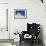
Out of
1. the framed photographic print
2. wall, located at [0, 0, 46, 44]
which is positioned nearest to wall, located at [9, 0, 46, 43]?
wall, located at [0, 0, 46, 44]

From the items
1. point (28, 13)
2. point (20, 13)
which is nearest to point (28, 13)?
point (28, 13)

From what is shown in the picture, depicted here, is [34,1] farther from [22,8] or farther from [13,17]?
[13,17]

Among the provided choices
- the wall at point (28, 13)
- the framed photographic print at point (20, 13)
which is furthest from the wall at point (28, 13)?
the framed photographic print at point (20, 13)

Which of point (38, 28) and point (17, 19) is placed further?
point (17, 19)

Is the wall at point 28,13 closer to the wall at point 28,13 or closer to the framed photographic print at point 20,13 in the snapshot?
the wall at point 28,13

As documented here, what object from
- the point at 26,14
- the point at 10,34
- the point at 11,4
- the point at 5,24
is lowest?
the point at 10,34

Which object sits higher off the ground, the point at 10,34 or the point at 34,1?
the point at 34,1

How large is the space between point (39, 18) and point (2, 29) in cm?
171

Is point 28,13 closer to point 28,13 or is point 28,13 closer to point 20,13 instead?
point 28,13

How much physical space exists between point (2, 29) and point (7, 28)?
0.75 ft

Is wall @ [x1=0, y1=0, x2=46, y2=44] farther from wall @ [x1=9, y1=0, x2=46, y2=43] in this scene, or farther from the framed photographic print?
the framed photographic print

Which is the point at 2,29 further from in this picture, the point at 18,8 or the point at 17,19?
the point at 18,8

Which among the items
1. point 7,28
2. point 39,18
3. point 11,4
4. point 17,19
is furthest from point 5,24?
point 39,18

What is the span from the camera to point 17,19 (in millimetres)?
5578
